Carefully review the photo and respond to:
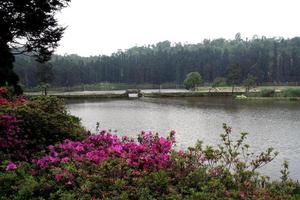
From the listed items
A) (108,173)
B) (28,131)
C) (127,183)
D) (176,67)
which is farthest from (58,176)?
(176,67)

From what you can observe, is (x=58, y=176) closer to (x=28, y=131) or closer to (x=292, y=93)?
(x=28, y=131)

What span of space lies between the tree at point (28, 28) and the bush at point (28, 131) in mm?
10111

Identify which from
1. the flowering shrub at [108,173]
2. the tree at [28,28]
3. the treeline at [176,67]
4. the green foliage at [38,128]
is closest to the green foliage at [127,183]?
the flowering shrub at [108,173]

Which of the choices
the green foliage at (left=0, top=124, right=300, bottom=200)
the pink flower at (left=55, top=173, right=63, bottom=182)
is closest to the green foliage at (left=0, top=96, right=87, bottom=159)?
the green foliage at (left=0, top=124, right=300, bottom=200)

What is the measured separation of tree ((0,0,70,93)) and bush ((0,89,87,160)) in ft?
33.2

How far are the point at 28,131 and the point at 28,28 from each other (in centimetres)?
1232

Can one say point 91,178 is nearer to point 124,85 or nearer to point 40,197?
point 40,197

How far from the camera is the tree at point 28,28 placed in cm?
1903

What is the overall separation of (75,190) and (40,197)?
599mm

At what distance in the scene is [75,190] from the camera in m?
6.02

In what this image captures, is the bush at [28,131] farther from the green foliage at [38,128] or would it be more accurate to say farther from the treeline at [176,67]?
the treeline at [176,67]

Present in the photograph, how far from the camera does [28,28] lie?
19.6 m

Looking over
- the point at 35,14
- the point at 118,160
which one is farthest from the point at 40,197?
the point at 35,14

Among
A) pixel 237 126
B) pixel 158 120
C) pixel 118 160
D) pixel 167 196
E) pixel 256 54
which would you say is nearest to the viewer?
pixel 167 196
